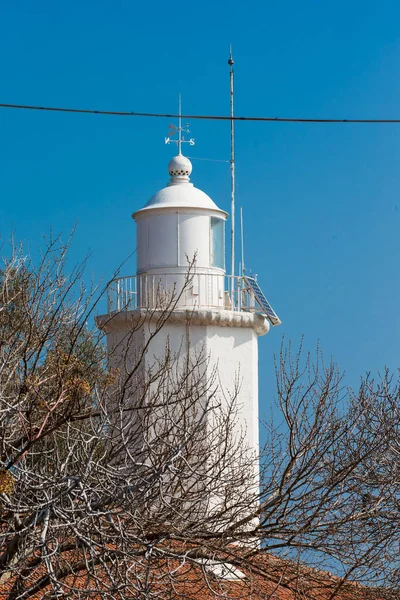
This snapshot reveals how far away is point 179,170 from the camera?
1909cm

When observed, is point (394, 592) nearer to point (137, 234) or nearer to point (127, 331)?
point (127, 331)

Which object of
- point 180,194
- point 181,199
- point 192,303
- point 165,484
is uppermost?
point 180,194

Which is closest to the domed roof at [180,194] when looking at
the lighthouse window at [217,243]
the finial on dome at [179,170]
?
the finial on dome at [179,170]

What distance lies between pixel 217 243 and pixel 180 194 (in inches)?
42.8

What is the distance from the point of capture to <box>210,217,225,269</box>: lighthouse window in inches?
746

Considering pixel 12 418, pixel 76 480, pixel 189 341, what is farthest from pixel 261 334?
pixel 76 480

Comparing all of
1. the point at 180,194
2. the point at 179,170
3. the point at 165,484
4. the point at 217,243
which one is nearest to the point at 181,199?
the point at 180,194

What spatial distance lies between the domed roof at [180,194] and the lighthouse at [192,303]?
0.02 metres

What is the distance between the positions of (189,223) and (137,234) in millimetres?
1035

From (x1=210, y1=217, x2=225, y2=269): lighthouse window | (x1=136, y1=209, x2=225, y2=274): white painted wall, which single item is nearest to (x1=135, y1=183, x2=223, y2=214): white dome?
(x1=136, y1=209, x2=225, y2=274): white painted wall

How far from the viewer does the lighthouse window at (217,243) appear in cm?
1895

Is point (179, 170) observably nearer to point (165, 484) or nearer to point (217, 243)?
point (217, 243)

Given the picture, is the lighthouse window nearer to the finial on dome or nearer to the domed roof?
the domed roof

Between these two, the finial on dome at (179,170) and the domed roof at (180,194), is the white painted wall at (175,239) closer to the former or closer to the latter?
the domed roof at (180,194)
